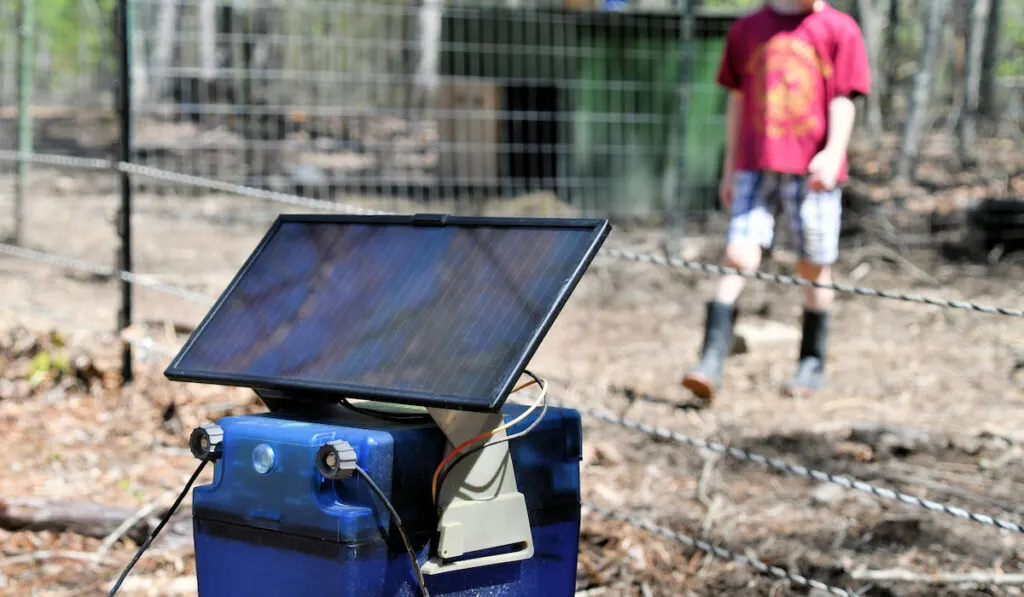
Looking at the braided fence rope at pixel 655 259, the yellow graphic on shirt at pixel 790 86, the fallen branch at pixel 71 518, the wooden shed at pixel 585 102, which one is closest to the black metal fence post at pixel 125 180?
the braided fence rope at pixel 655 259

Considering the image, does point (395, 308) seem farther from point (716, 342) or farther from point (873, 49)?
point (873, 49)

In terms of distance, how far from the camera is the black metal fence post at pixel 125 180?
4667mm

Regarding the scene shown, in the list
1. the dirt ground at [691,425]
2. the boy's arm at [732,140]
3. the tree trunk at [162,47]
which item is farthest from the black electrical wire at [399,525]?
the tree trunk at [162,47]

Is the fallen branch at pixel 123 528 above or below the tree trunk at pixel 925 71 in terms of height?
below

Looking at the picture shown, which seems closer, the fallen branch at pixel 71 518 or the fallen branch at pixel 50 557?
the fallen branch at pixel 50 557

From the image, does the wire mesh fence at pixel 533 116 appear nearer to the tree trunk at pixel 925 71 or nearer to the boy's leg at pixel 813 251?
the tree trunk at pixel 925 71

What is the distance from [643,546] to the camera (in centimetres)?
319

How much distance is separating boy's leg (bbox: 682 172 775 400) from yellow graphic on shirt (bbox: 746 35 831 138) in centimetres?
23

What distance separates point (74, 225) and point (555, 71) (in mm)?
4318

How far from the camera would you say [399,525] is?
1758 millimetres

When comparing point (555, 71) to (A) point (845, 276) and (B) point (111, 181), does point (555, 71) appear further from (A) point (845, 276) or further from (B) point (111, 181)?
(B) point (111, 181)

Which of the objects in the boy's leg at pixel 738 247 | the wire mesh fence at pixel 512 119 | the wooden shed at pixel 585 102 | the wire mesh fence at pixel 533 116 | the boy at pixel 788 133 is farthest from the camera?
the wooden shed at pixel 585 102

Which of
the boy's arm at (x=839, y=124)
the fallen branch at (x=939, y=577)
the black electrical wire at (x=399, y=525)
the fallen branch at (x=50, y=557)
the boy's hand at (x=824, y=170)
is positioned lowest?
the fallen branch at (x=50, y=557)

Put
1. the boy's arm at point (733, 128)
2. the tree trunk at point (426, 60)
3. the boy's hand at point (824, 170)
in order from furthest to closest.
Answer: the tree trunk at point (426, 60) < the boy's arm at point (733, 128) < the boy's hand at point (824, 170)
